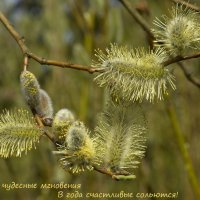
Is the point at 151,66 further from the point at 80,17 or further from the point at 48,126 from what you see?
the point at 80,17

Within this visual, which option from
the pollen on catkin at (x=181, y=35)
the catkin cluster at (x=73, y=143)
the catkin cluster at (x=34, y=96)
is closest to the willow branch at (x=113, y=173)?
the catkin cluster at (x=73, y=143)

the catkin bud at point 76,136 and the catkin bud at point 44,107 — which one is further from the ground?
the catkin bud at point 44,107

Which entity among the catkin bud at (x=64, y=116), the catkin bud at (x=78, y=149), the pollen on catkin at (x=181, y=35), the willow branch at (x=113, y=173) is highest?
the pollen on catkin at (x=181, y=35)

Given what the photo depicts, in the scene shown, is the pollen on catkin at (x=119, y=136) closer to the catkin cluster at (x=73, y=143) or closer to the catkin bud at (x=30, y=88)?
the catkin cluster at (x=73, y=143)

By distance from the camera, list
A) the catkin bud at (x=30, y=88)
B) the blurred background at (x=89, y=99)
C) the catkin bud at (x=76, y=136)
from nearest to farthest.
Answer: the catkin bud at (x=76, y=136)
the catkin bud at (x=30, y=88)
the blurred background at (x=89, y=99)

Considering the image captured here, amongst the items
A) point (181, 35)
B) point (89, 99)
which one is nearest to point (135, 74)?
point (181, 35)
